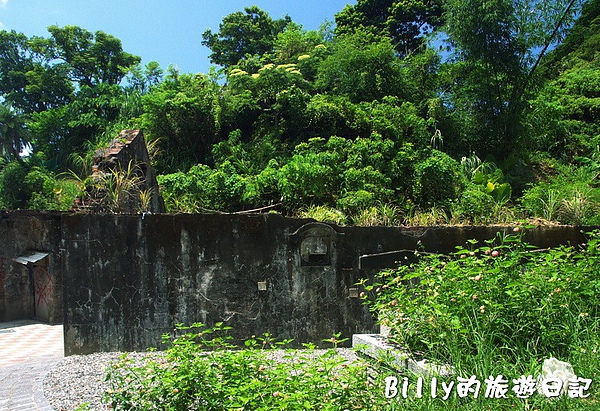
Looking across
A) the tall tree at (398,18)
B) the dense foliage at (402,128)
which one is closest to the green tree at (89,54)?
the dense foliage at (402,128)

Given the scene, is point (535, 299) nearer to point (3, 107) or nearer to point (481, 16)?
point (481, 16)

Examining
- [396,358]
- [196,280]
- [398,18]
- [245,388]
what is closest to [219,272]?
[196,280]

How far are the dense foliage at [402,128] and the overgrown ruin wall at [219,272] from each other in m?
1.79

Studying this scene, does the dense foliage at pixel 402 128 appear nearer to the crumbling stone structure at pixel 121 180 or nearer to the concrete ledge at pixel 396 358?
the crumbling stone structure at pixel 121 180

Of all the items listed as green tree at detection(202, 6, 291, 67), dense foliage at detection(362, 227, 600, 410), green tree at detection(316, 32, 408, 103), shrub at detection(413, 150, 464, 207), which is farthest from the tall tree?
dense foliage at detection(362, 227, 600, 410)

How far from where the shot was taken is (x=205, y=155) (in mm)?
13820

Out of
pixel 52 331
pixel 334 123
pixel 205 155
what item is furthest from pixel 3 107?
pixel 334 123

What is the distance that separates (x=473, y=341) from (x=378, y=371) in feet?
2.16

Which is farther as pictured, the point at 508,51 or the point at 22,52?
the point at 22,52

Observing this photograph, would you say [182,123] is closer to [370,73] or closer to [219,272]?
[370,73]

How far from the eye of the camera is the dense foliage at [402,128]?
10125 millimetres

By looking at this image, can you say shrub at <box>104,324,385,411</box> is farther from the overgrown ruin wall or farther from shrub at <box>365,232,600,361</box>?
the overgrown ruin wall

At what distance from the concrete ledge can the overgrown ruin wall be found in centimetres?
297

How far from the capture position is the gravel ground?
414 centimetres
